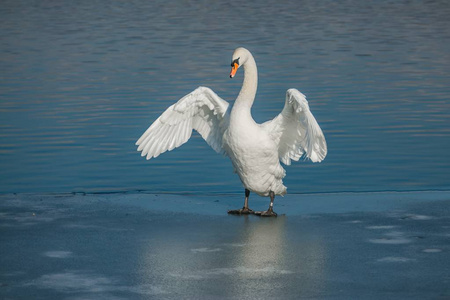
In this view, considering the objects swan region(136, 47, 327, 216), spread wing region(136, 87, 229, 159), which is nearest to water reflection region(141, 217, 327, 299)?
swan region(136, 47, 327, 216)

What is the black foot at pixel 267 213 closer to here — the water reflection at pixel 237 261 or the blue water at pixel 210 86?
the water reflection at pixel 237 261

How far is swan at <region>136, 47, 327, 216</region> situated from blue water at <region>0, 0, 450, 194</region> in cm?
124

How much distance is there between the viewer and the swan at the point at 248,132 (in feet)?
31.1

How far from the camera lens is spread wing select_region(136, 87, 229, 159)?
1012 cm

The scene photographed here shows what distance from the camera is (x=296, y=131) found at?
392 inches

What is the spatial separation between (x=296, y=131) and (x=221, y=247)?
7.42ft

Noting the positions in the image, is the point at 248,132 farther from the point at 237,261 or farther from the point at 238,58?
the point at 237,261

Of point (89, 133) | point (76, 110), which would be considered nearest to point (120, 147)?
point (89, 133)

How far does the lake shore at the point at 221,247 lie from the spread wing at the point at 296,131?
56 centimetres

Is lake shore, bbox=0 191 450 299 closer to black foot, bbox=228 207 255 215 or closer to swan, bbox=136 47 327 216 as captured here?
black foot, bbox=228 207 255 215

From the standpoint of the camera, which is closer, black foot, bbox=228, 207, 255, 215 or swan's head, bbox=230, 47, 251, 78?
black foot, bbox=228, 207, 255, 215

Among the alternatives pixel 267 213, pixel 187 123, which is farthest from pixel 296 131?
pixel 187 123

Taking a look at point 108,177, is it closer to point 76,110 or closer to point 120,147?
point 120,147

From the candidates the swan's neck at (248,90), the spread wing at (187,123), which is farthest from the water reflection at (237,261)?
the spread wing at (187,123)
